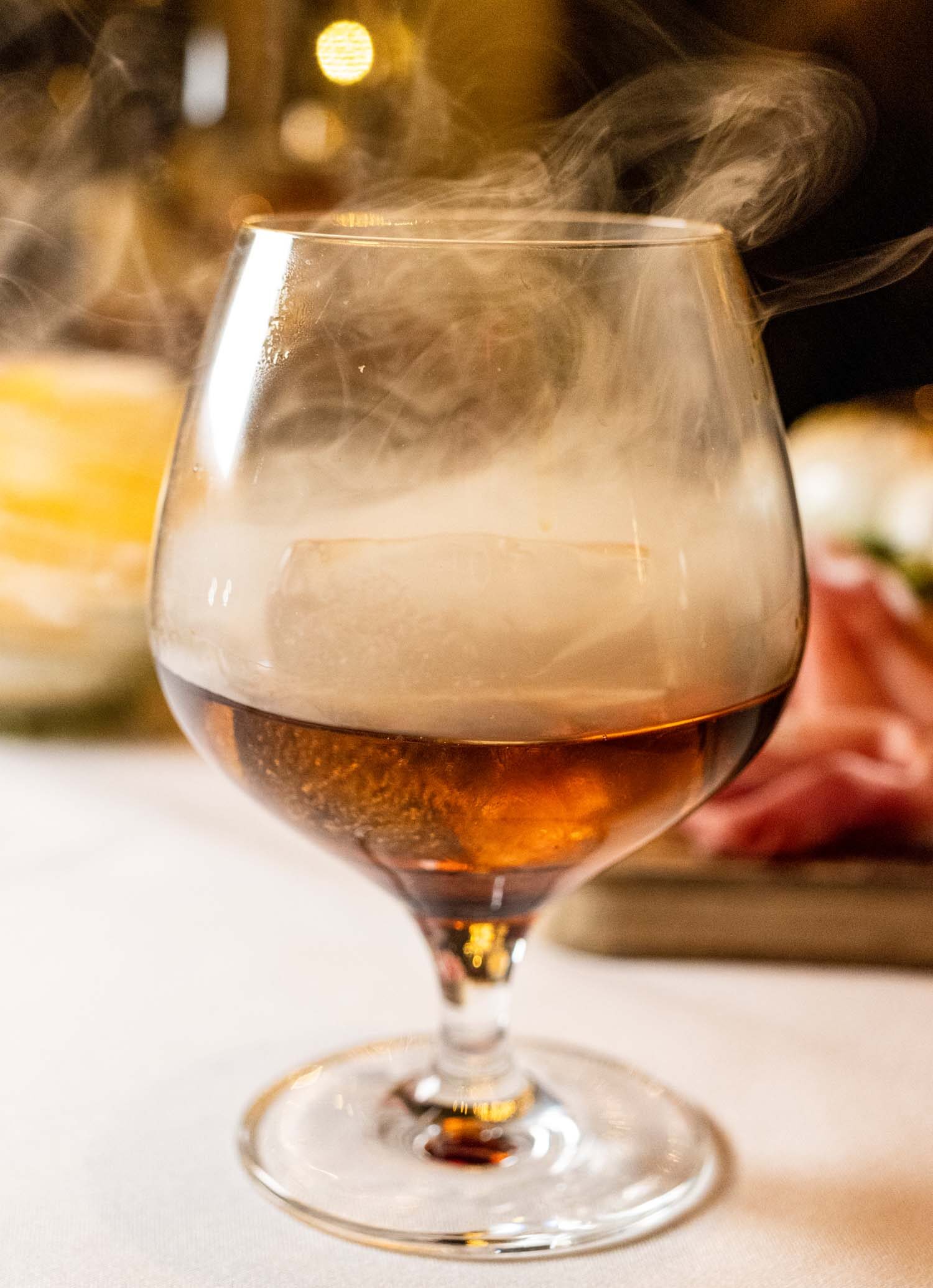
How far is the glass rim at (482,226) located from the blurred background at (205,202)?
0.05 metres

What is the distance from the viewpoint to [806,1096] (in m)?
0.57

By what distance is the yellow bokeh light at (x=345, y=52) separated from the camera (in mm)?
1796

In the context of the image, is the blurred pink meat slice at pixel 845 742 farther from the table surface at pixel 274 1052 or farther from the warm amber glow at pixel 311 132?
the warm amber glow at pixel 311 132

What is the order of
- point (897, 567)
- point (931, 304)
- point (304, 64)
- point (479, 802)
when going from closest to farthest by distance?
point (479, 802)
point (897, 567)
point (304, 64)
point (931, 304)

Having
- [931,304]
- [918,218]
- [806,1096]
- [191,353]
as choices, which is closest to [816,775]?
[806,1096]

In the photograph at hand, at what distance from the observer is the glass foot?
0.48m

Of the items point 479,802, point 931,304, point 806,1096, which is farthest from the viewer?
point 931,304

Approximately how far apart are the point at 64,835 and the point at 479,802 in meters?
0.43

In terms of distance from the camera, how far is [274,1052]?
605 millimetres

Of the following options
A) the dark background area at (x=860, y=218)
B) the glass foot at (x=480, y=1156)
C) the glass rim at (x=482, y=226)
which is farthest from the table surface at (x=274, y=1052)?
the dark background area at (x=860, y=218)

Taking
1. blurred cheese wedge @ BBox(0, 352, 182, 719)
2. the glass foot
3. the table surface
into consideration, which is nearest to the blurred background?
blurred cheese wedge @ BBox(0, 352, 182, 719)

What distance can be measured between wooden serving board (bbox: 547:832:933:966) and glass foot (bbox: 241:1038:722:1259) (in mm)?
85

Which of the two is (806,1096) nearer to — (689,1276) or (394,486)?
(689,1276)

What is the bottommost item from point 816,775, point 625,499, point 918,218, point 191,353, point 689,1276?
point 689,1276
